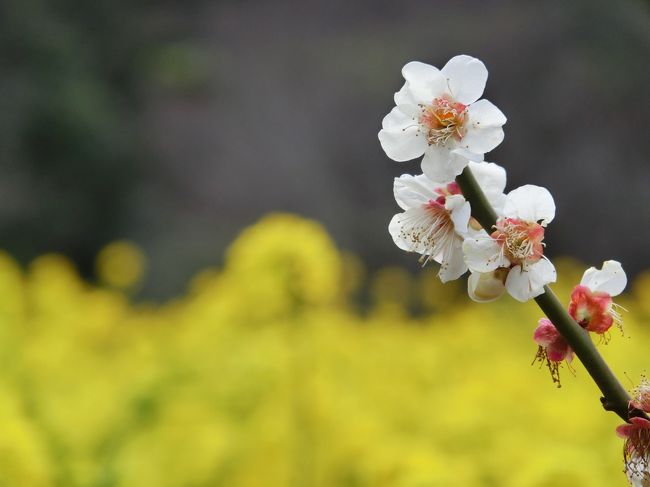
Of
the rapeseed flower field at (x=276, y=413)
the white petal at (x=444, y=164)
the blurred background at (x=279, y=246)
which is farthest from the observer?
the blurred background at (x=279, y=246)

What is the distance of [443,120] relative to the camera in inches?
21.3

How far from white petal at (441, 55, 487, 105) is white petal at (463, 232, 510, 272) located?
0.08 metres

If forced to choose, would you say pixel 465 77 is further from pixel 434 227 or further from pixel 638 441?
pixel 638 441

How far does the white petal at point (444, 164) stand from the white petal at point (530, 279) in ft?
0.21

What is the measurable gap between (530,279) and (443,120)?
0.10 metres

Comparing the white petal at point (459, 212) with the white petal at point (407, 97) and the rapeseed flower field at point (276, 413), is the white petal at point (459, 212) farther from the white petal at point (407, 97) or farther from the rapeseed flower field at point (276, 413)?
the rapeseed flower field at point (276, 413)

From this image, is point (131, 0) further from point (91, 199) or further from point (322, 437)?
point (322, 437)

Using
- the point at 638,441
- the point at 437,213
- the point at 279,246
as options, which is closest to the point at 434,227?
the point at 437,213

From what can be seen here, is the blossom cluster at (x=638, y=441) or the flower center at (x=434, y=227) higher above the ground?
the flower center at (x=434, y=227)

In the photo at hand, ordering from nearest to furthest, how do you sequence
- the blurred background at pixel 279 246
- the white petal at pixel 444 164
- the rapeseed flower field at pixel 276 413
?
the white petal at pixel 444 164, the rapeseed flower field at pixel 276 413, the blurred background at pixel 279 246

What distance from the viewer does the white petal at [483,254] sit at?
0.52 m

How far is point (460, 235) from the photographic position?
555mm

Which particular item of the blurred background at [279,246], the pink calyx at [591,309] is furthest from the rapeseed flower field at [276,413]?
the pink calyx at [591,309]

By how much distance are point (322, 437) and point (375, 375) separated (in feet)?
2.93
